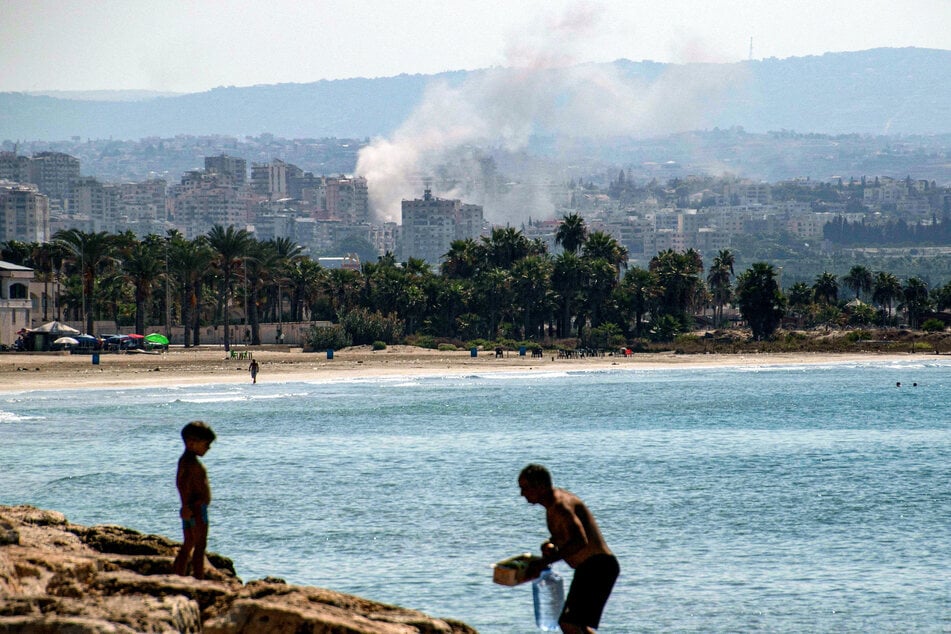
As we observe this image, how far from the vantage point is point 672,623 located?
1620 centimetres

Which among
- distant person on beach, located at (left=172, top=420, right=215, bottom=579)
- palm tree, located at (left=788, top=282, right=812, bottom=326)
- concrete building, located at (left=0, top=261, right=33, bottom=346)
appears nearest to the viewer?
distant person on beach, located at (left=172, top=420, right=215, bottom=579)

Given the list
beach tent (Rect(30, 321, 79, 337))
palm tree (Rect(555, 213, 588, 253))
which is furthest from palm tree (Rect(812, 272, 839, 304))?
beach tent (Rect(30, 321, 79, 337))

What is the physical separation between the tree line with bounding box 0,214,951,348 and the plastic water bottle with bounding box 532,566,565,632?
78.7 metres

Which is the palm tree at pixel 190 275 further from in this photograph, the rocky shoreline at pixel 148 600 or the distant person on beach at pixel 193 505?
the distant person on beach at pixel 193 505

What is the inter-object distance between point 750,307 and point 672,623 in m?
86.5

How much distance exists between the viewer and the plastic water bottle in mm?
9797

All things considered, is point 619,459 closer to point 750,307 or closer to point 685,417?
point 685,417

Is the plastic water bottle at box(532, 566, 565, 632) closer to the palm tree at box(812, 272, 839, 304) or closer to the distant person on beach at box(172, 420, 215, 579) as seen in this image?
the distant person on beach at box(172, 420, 215, 579)

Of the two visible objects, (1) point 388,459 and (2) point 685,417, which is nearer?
(1) point 388,459

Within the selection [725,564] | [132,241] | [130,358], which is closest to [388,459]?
[725,564]

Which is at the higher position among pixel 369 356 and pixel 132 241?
pixel 132 241

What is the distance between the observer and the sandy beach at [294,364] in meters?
60.4

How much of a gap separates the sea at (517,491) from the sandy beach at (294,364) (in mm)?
4851

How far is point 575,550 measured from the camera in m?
9.40
